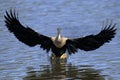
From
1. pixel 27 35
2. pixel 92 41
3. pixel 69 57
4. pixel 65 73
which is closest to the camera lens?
pixel 65 73

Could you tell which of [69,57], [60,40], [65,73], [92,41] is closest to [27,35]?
[60,40]

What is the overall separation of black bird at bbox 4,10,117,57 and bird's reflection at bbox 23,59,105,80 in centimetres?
43

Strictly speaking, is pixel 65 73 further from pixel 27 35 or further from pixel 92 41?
pixel 27 35

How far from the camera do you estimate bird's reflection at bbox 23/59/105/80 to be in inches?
477

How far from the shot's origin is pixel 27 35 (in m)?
13.6

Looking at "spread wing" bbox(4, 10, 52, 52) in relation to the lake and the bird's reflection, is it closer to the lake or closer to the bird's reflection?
the lake

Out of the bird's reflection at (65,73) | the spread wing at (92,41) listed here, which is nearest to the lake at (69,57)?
the bird's reflection at (65,73)

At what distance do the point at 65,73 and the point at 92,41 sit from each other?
3.99ft

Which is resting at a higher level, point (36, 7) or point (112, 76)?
point (36, 7)

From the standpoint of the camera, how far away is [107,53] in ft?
45.2

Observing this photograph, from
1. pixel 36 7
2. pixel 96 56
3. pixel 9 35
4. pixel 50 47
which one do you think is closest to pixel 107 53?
pixel 96 56

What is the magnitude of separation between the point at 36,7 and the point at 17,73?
8014 mm

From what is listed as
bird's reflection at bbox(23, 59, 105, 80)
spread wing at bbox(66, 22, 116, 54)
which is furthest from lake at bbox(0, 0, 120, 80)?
spread wing at bbox(66, 22, 116, 54)

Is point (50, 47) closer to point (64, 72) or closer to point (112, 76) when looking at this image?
point (64, 72)
